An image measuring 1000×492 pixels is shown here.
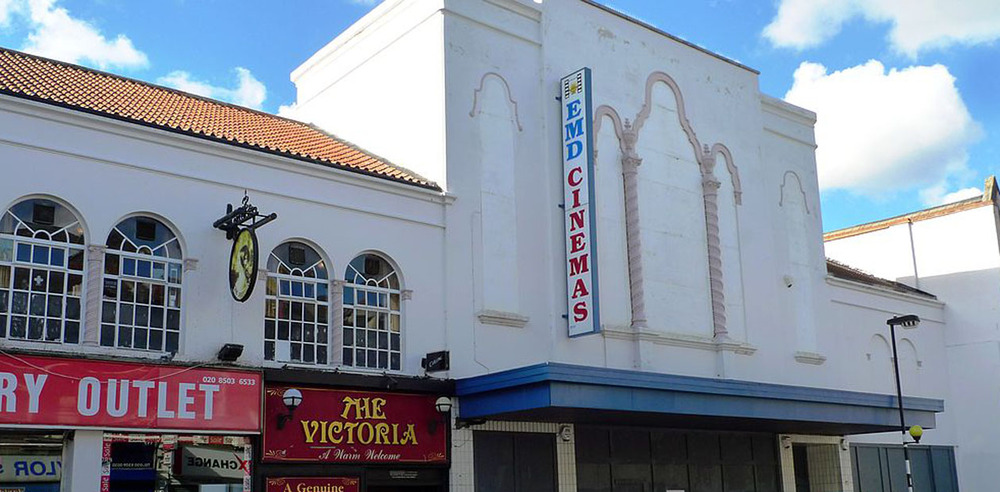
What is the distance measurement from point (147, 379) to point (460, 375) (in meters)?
5.48

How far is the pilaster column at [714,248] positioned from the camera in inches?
886

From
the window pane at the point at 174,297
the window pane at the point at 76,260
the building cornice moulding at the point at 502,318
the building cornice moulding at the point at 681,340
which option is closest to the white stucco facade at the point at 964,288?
the building cornice moulding at the point at 681,340

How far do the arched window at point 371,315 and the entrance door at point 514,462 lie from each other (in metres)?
2.19

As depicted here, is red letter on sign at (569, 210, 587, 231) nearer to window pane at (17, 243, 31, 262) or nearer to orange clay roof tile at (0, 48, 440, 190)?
orange clay roof tile at (0, 48, 440, 190)

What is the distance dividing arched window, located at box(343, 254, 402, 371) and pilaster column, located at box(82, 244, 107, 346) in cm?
401

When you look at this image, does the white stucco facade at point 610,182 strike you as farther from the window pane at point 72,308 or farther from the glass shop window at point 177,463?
the window pane at point 72,308

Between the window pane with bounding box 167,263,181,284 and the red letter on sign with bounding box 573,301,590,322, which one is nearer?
the window pane with bounding box 167,263,181,284

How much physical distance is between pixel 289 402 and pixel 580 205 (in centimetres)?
695

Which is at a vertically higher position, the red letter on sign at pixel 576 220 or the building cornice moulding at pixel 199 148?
the building cornice moulding at pixel 199 148

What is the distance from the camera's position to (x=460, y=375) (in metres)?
18.0

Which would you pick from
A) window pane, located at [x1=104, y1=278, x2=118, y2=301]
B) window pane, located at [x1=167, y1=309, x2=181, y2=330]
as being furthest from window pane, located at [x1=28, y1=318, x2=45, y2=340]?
window pane, located at [x1=167, y1=309, x2=181, y2=330]

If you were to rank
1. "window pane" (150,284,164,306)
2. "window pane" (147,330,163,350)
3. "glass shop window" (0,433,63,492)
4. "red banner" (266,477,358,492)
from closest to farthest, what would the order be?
"glass shop window" (0,433,63,492)
"window pane" (147,330,163,350)
"window pane" (150,284,164,306)
"red banner" (266,477,358,492)

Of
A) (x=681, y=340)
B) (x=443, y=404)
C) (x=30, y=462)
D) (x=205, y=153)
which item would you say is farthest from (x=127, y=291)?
(x=681, y=340)

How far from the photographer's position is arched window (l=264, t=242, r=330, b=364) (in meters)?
16.2
